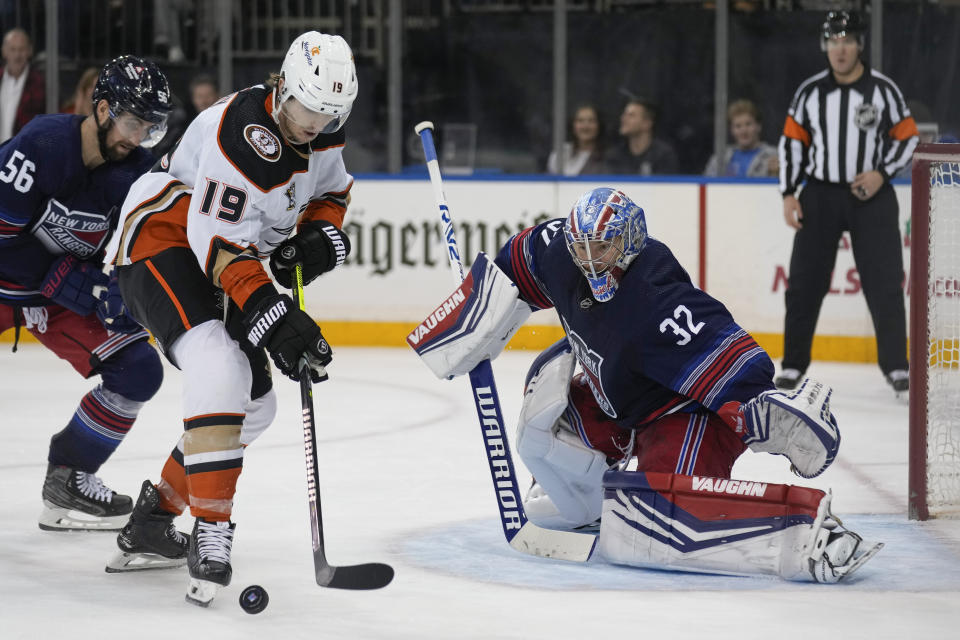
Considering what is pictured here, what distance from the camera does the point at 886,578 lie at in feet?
9.97

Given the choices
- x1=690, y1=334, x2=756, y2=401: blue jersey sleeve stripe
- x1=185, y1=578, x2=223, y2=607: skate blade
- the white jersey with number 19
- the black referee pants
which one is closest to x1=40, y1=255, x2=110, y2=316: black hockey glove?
the white jersey with number 19

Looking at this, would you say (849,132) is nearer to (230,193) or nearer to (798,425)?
(798,425)

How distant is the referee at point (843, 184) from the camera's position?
5.69 metres

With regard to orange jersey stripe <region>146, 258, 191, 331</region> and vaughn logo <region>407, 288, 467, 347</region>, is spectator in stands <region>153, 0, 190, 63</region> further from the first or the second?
orange jersey stripe <region>146, 258, 191, 331</region>

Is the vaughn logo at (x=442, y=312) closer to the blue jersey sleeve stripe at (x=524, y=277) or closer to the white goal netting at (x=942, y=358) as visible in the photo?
the blue jersey sleeve stripe at (x=524, y=277)

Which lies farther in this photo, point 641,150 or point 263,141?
point 641,150

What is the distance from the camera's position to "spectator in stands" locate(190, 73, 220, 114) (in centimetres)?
722

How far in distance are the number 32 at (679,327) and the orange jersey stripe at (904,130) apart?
2.98 meters

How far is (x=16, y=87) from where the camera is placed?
24.1ft

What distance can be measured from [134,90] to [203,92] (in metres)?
4.06

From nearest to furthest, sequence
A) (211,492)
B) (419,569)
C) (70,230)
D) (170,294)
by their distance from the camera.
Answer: (211,492)
(170,294)
(419,569)
(70,230)

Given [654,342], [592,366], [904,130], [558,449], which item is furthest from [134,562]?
[904,130]

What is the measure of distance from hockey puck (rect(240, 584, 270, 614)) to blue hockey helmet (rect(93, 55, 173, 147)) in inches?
44.9

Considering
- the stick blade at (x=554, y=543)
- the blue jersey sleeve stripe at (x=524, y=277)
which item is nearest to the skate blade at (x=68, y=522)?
the stick blade at (x=554, y=543)
